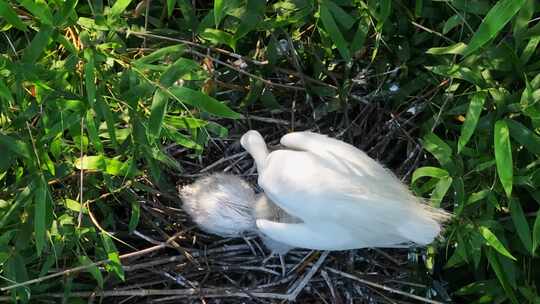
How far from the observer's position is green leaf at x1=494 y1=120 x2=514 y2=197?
1.13 m

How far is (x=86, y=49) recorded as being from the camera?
1.13 meters

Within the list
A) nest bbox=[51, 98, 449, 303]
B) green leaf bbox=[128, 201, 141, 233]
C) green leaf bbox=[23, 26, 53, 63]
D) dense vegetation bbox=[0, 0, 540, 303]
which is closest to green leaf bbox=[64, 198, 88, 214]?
dense vegetation bbox=[0, 0, 540, 303]

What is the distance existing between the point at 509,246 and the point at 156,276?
0.75 meters

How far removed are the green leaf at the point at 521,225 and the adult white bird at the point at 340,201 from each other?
135 millimetres

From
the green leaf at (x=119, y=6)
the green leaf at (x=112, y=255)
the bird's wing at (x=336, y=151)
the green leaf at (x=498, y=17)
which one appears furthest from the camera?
the green leaf at (x=112, y=255)

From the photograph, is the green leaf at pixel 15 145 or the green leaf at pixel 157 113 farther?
the green leaf at pixel 15 145

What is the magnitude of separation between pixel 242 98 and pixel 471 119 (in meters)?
0.52

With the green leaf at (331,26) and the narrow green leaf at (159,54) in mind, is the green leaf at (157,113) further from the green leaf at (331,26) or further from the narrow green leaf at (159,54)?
the green leaf at (331,26)

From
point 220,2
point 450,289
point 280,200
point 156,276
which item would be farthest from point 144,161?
point 450,289

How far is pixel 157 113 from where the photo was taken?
106 cm

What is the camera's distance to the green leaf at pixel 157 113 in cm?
106

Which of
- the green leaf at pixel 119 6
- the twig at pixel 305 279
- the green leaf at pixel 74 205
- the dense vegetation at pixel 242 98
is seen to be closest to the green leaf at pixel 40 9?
the dense vegetation at pixel 242 98

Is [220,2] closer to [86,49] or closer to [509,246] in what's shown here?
[86,49]

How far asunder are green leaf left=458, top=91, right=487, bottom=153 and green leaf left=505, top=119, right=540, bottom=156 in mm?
55
